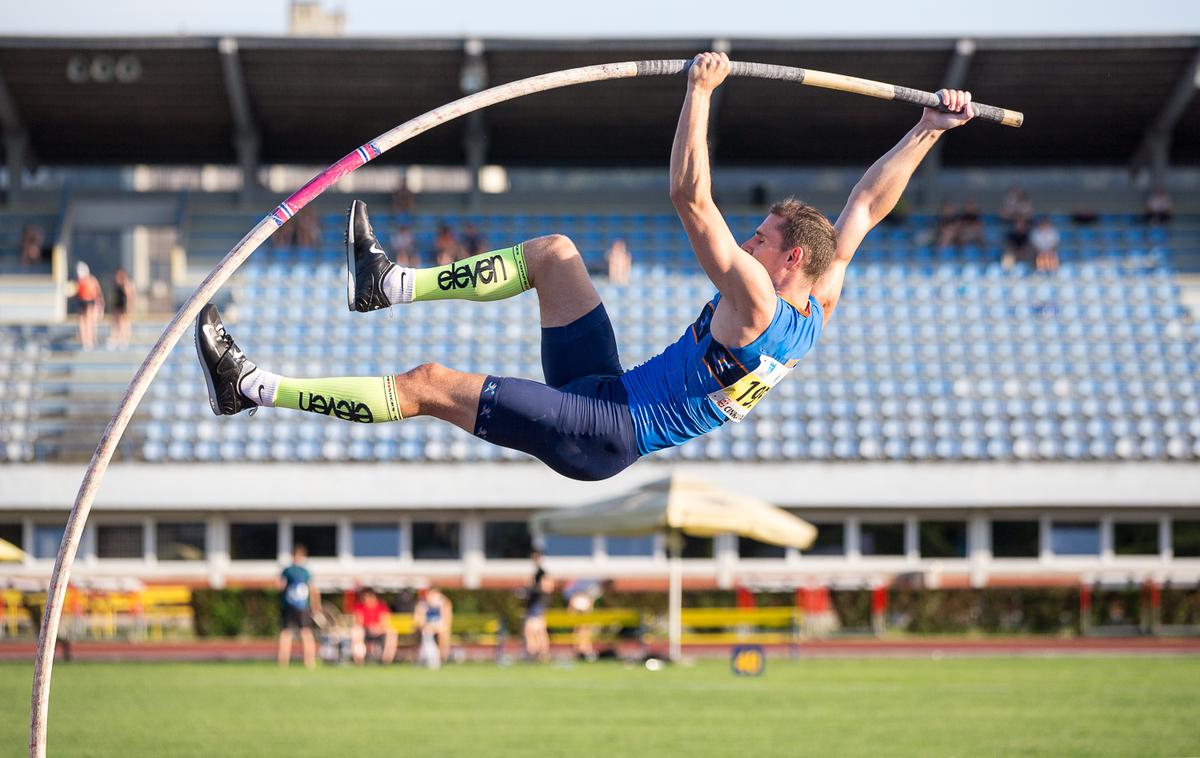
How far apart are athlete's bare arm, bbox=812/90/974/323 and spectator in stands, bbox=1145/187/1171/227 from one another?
2243 centimetres

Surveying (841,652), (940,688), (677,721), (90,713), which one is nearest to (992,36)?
(841,652)

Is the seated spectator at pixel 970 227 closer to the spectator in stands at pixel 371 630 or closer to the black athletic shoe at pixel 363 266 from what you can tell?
the spectator in stands at pixel 371 630

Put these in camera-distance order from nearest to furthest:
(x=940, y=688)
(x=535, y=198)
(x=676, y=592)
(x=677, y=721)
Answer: (x=677, y=721) → (x=940, y=688) → (x=676, y=592) → (x=535, y=198)

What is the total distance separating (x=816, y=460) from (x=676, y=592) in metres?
5.16

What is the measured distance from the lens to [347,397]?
6.62 meters

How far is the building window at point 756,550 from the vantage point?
2623 cm

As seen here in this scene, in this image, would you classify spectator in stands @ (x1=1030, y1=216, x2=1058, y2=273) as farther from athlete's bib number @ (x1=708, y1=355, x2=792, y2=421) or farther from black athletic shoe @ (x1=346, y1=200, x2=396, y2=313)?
black athletic shoe @ (x1=346, y1=200, x2=396, y2=313)

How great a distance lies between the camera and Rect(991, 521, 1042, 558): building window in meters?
26.2

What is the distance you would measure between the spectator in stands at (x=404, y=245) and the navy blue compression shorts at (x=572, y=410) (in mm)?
20400

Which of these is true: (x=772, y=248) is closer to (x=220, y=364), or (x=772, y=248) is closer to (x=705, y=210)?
(x=705, y=210)

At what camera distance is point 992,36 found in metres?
26.6

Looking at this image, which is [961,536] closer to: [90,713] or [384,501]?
[384,501]

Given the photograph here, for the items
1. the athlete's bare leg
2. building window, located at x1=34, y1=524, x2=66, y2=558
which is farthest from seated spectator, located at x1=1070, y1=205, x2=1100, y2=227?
the athlete's bare leg

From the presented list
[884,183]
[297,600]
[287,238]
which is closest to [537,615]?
[297,600]
